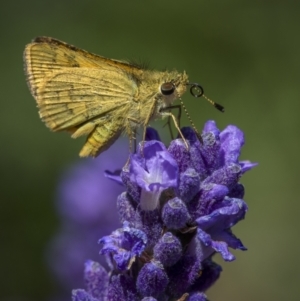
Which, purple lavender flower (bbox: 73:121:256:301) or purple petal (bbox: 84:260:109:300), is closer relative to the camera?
purple lavender flower (bbox: 73:121:256:301)

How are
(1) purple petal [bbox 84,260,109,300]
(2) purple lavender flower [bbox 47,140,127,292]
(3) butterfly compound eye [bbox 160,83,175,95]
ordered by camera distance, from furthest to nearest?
1. (2) purple lavender flower [bbox 47,140,127,292]
2. (3) butterfly compound eye [bbox 160,83,175,95]
3. (1) purple petal [bbox 84,260,109,300]

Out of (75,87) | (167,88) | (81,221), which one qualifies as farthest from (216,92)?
(167,88)

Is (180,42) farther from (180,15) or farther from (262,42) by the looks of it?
(262,42)

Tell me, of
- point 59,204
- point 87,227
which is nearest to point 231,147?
point 87,227

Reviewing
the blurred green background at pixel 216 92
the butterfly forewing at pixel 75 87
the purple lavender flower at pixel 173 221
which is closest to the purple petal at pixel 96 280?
the purple lavender flower at pixel 173 221

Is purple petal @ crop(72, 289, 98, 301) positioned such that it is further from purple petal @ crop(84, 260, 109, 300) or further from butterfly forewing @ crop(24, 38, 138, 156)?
butterfly forewing @ crop(24, 38, 138, 156)

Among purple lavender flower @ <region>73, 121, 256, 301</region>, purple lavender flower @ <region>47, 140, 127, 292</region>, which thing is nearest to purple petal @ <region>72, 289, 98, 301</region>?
purple lavender flower @ <region>73, 121, 256, 301</region>

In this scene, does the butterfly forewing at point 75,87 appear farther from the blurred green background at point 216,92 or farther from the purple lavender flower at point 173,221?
the blurred green background at point 216,92
